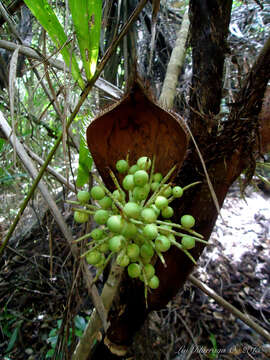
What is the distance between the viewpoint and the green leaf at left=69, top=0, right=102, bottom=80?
0.56m

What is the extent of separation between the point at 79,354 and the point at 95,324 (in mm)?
122

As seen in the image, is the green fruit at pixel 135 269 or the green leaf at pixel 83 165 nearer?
the green fruit at pixel 135 269

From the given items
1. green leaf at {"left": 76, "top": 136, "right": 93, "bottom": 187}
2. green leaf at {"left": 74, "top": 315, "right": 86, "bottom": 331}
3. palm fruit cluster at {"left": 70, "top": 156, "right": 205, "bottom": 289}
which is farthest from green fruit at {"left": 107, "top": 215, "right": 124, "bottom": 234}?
green leaf at {"left": 74, "top": 315, "right": 86, "bottom": 331}

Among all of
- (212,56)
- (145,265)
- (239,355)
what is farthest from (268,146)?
(239,355)

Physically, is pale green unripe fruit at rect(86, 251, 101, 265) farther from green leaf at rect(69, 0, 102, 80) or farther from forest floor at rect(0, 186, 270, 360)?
forest floor at rect(0, 186, 270, 360)

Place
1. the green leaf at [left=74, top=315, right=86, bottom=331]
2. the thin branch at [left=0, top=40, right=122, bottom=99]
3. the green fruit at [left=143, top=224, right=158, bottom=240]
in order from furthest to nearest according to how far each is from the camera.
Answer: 1. the green leaf at [left=74, top=315, right=86, bottom=331]
2. the thin branch at [left=0, top=40, right=122, bottom=99]
3. the green fruit at [left=143, top=224, right=158, bottom=240]

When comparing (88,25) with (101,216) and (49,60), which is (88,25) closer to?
Result: (49,60)

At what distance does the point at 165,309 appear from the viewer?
5.22 feet

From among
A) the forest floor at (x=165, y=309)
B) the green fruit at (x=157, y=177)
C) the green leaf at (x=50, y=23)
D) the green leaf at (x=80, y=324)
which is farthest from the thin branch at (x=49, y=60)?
the green leaf at (x=80, y=324)

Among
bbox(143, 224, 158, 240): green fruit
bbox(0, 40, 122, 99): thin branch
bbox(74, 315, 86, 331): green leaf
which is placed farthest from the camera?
bbox(74, 315, 86, 331): green leaf

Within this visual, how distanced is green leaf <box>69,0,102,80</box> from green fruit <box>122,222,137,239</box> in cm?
40

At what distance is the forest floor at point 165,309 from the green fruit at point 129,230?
0.69 meters

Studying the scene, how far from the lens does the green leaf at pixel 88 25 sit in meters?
0.56

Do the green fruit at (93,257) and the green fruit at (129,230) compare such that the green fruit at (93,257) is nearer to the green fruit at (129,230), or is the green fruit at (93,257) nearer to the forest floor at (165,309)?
the green fruit at (129,230)
